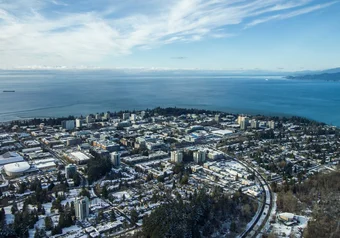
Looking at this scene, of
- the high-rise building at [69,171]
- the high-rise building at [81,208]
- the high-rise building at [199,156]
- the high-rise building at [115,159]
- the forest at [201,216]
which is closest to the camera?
the forest at [201,216]

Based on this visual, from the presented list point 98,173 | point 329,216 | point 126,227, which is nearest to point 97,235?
point 126,227

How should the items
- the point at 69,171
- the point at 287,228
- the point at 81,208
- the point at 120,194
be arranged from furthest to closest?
the point at 69,171 < the point at 120,194 < the point at 81,208 < the point at 287,228

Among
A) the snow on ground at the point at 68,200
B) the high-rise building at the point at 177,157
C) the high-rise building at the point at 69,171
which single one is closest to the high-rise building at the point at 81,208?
the snow on ground at the point at 68,200

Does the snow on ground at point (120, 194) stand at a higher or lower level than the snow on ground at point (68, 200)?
lower

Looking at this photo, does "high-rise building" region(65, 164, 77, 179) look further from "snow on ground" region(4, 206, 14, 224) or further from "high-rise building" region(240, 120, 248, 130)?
"high-rise building" region(240, 120, 248, 130)

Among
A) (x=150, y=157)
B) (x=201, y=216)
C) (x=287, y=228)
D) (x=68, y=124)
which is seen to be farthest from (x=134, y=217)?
(x=68, y=124)

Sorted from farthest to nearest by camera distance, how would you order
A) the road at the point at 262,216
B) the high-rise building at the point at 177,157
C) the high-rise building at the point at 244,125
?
1. the high-rise building at the point at 244,125
2. the high-rise building at the point at 177,157
3. the road at the point at 262,216

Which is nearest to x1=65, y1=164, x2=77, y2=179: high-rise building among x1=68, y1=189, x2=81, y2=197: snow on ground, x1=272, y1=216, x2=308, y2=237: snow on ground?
x1=68, y1=189, x2=81, y2=197: snow on ground

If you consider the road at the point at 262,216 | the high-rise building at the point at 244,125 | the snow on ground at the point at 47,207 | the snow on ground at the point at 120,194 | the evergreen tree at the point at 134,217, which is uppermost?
the high-rise building at the point at 244,125

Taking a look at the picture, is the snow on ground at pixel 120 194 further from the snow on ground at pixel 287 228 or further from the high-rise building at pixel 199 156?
the snow on ground at pixel 287 228

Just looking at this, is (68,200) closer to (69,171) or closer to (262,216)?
(69,171)

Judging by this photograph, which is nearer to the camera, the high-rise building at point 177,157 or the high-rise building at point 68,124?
the high-rise building at point 177,157

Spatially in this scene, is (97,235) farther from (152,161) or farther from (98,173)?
(152,161)
